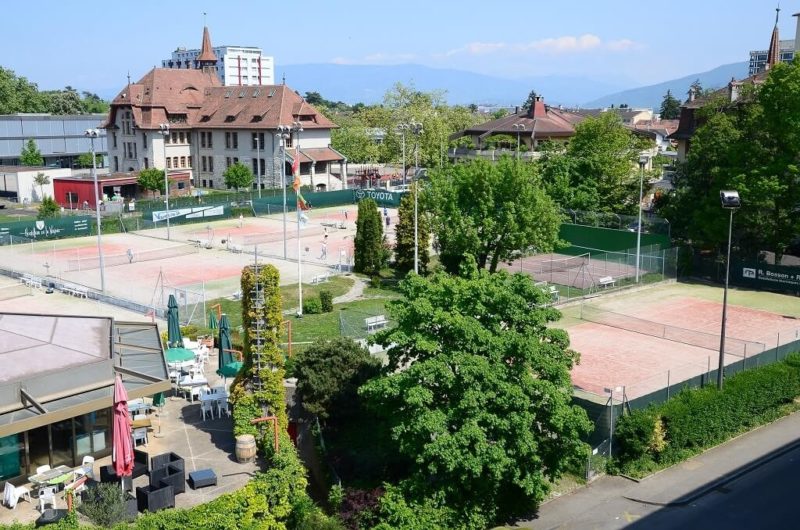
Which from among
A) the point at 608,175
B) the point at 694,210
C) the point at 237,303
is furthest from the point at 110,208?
the point at 694,210

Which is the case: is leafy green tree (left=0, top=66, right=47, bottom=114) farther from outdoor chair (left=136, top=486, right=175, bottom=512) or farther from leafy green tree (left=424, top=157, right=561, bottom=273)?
outdoor chair (left=136, top=486, right=175, bottom=512)

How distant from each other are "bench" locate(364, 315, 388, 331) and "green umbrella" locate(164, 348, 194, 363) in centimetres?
747

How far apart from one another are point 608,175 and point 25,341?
145 feet

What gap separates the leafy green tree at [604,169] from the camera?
181 ft

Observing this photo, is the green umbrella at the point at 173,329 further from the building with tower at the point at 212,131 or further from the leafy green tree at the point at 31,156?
the leafy green tree at the point at 31,156

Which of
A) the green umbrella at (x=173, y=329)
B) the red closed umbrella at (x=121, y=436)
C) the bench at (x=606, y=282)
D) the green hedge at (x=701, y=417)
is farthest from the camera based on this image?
the bench at (x=606, y=282)

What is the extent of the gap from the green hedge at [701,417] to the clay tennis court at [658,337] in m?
1.51

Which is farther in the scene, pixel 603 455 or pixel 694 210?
pixel 694 210

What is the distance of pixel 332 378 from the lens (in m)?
20.9

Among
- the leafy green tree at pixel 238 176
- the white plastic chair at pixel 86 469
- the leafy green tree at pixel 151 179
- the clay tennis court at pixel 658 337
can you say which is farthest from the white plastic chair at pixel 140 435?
the leafy green tree at pixel 238 176

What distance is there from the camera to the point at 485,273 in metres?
19.6

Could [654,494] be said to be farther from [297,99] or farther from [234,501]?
[297,99]

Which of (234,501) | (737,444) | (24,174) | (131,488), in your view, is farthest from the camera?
(24,174)

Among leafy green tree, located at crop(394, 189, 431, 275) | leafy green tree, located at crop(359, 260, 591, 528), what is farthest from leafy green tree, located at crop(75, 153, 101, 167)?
leafy green tree, located at crop(359, 260, 591, 528)
